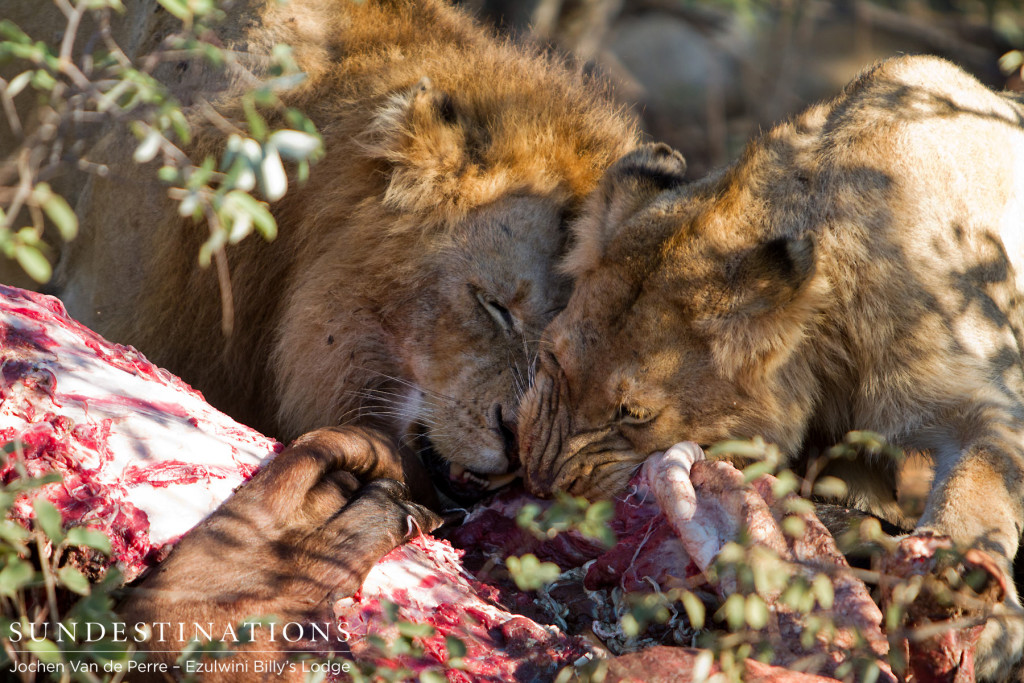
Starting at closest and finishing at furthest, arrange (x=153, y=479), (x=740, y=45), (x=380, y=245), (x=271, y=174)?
1. (x=271, y=174)
2. (x=153, y=479)
3. (x=380, y=245)
4. (x=740, y=45)

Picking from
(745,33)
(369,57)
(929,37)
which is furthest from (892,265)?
(745,33)

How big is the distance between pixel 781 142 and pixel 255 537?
6.22 feet

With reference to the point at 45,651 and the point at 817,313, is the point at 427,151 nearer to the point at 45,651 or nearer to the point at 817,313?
the point at 817,313

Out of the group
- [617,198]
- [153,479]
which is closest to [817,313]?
[617,198]

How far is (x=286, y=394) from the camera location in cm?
397

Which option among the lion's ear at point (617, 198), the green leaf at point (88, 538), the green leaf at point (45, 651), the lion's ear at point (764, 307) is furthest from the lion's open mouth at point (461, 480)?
the green leaf at point (45, 651)

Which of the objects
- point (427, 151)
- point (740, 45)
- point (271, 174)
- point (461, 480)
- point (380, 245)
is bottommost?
point (461, 480)

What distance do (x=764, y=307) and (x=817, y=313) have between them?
17 centimetres

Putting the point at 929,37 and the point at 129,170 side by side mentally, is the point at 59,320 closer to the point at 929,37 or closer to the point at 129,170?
the point at 129,170

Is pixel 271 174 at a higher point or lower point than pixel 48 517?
higher

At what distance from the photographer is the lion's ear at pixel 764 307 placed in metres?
2.88

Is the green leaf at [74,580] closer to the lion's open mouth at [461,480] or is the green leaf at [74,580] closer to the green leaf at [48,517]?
the green leaf at [48,517]

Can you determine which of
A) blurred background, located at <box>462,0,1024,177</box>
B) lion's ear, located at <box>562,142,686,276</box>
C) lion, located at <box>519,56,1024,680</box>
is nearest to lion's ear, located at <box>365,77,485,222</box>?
lion's ear, located at <box>562,142,686,276</box>

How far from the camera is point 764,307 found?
2914 millimetres
